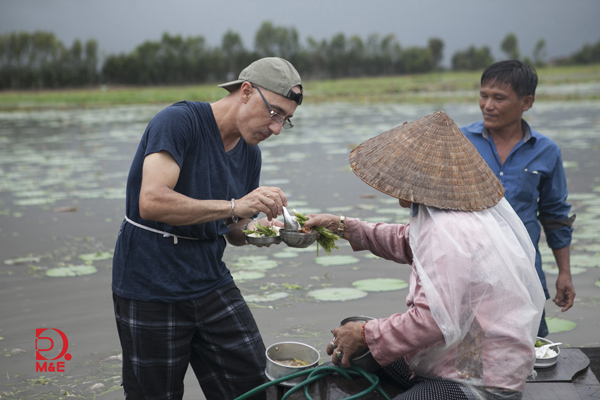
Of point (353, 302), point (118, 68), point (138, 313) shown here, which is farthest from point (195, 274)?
point (118, 68)

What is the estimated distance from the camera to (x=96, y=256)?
5621 millimetres

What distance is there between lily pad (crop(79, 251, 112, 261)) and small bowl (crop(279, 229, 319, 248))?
3.62m

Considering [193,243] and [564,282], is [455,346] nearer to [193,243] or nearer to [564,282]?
[193,243]

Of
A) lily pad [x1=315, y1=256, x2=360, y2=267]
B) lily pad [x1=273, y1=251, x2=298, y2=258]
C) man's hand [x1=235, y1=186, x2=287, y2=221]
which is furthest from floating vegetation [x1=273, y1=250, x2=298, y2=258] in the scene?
man's hand [x1=235, y1=186, x2=287, y2=221]

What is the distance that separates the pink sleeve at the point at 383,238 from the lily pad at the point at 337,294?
2022mm

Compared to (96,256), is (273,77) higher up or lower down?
higher up

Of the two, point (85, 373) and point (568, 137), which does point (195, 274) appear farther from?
point (568, 137)

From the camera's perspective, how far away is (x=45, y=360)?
365cm

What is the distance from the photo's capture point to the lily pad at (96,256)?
18.3 feet

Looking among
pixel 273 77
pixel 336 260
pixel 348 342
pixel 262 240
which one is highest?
pixel 273 77

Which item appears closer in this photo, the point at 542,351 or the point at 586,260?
the point at 542,351

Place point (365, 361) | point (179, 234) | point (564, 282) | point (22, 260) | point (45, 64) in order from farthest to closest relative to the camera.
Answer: point (45, 64) < point (22, 260) < point (564, 282) < point (179, 234) < point (365, 361)

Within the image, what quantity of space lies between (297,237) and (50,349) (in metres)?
2.28

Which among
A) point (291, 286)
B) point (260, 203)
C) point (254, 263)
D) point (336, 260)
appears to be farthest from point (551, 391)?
point (254, 263)
